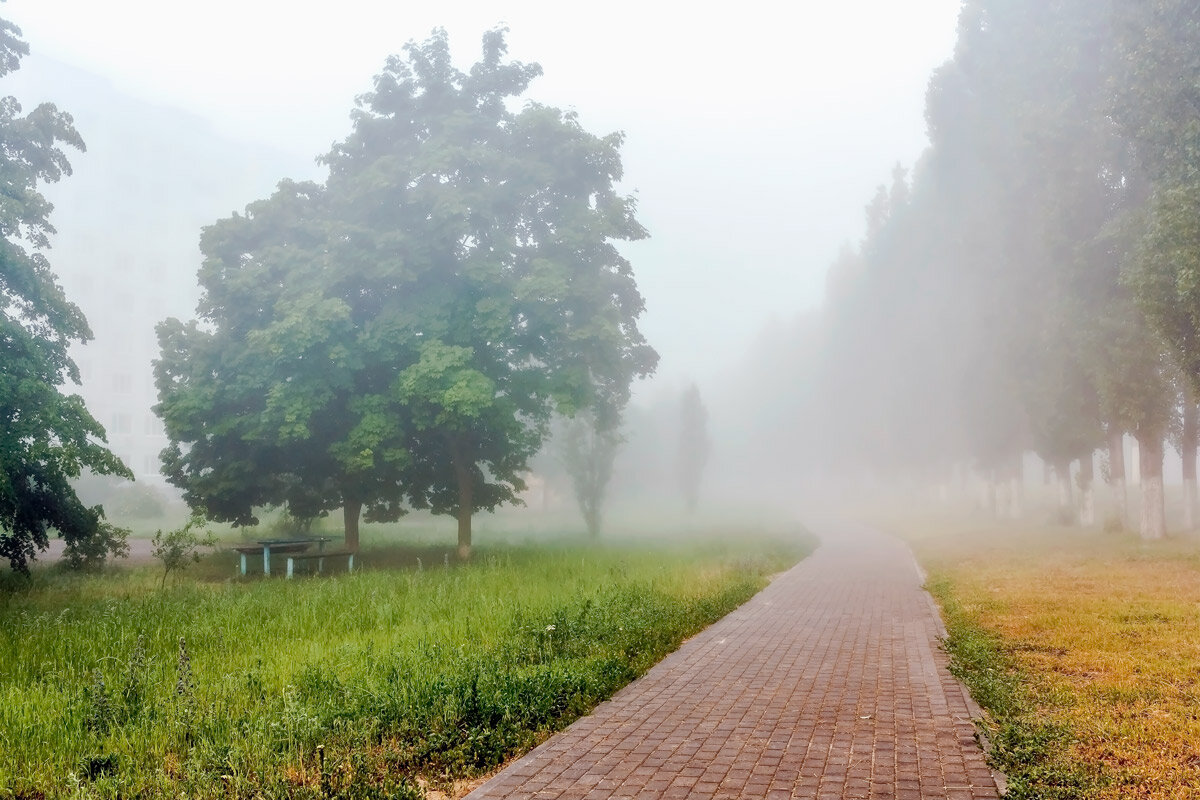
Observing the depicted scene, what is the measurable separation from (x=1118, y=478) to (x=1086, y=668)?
851 inches

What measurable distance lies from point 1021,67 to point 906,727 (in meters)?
24.0

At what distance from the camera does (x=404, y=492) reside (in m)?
24.7

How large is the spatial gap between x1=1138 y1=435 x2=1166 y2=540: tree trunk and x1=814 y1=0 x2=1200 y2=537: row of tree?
0.04m

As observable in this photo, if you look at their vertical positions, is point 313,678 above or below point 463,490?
below

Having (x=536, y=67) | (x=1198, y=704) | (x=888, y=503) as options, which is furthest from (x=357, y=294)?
(x=888, y=503)

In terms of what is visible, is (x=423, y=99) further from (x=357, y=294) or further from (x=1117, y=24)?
(x=1117, y=24)

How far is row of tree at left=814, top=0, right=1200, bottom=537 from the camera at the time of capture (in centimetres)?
1691

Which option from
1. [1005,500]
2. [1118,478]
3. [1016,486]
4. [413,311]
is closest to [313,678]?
[413,311]

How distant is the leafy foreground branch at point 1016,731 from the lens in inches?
191

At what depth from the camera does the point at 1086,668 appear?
841cm

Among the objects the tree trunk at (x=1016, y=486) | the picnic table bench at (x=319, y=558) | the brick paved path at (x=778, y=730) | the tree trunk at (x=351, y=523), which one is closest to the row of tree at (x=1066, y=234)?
the tree trunk at (x=1016, y=486)

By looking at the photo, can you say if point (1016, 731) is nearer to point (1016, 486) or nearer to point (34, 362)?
point (34, 362)

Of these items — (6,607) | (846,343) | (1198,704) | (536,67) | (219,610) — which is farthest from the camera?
(846,343)

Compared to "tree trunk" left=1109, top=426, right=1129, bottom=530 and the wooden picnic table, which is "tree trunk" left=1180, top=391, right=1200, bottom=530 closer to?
"tree trunk" left=1109, top=426, right=1129, bottom=530
